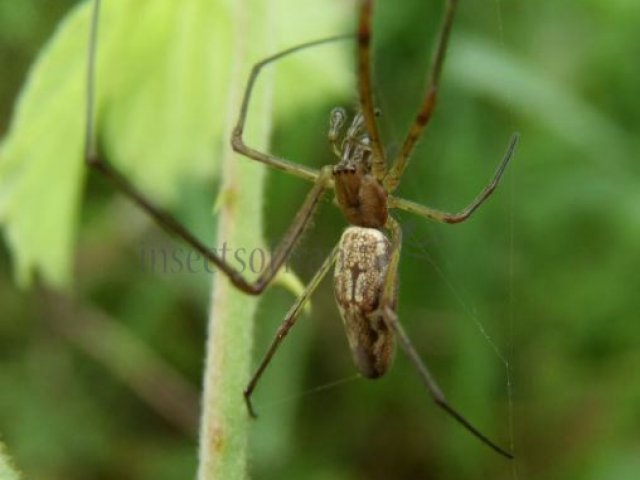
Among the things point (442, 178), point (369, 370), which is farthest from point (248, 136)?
point (442, 178)

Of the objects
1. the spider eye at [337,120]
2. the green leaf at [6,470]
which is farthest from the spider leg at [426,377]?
the green leaf at [6,470]

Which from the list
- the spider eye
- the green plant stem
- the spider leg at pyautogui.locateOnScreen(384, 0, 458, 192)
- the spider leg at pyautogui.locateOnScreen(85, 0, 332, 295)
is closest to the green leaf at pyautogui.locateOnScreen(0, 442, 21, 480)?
the green plant stem

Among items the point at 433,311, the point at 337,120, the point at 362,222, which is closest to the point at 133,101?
the point at 337,120

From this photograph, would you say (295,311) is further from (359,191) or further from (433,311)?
(433,311)

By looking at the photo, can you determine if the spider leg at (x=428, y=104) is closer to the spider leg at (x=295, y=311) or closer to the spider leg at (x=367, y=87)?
the spider leg at (x=367, y=87)

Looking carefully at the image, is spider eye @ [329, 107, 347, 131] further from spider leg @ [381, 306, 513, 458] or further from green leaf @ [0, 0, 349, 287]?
spider leg @ [381, 306, 513, 458]
